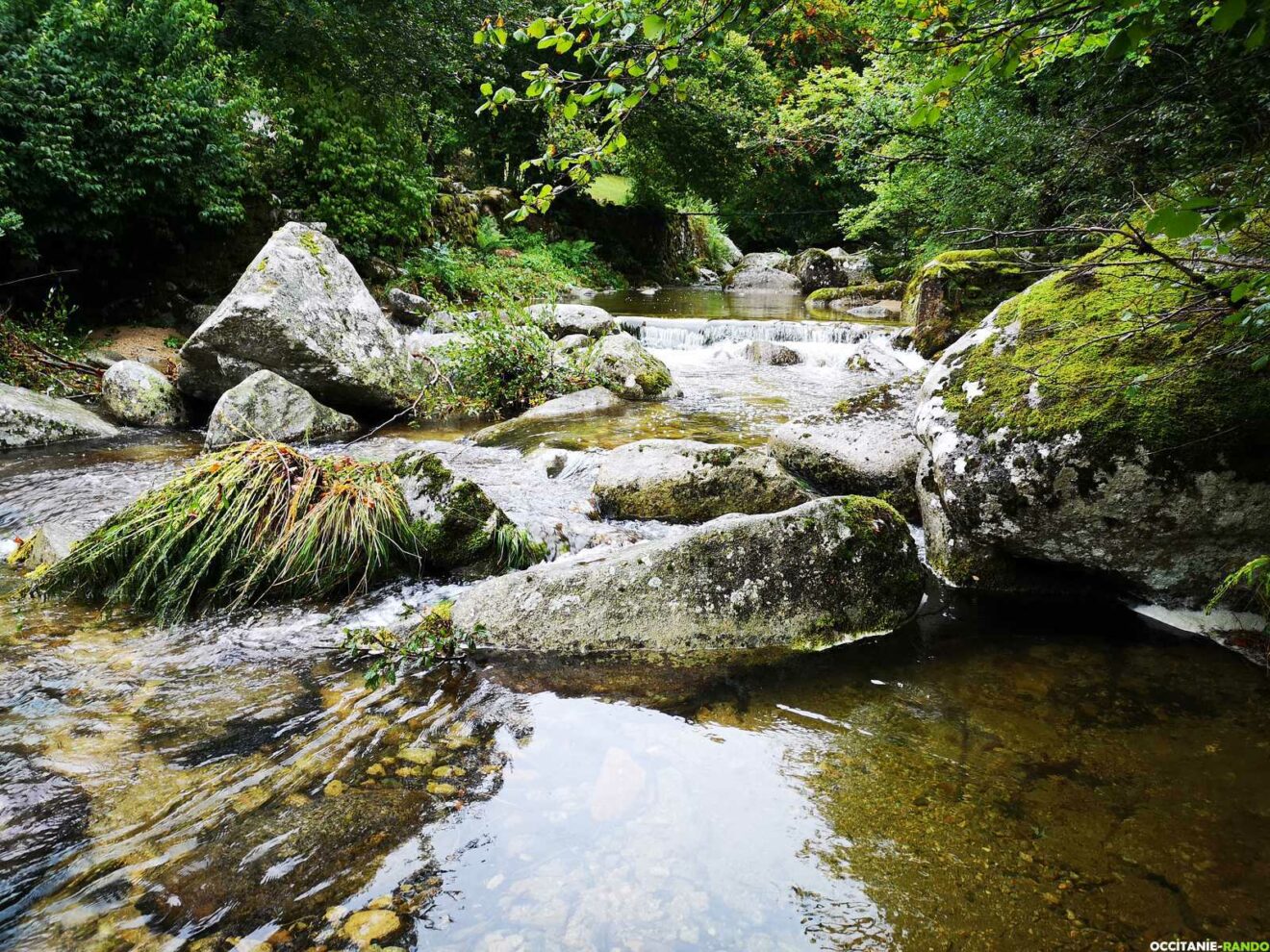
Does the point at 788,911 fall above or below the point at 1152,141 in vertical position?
below

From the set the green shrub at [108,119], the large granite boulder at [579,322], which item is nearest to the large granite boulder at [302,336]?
the green shrub at [108,119]

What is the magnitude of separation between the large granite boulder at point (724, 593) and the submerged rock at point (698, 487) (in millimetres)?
1543

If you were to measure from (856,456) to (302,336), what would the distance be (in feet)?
22.3

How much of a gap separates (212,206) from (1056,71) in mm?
14207

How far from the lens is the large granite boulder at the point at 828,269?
2622 centimetres

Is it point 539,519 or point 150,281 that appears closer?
point 539,519

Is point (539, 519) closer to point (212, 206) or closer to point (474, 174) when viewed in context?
point (212, 206)

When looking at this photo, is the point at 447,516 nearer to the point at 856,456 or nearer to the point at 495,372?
the point at 856,456

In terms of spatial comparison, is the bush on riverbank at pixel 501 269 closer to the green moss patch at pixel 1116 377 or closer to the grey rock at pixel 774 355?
the grey rock at pixel 774 355

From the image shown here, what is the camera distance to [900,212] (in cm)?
2120

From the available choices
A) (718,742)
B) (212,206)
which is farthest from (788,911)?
(212,206)

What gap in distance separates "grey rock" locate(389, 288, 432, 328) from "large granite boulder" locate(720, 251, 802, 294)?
1665 centimetres

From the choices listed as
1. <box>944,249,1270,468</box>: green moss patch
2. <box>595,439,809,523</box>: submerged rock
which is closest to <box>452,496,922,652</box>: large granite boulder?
<box>944,249,1270,468</box>: green moss patch

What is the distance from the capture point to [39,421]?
7824mm
